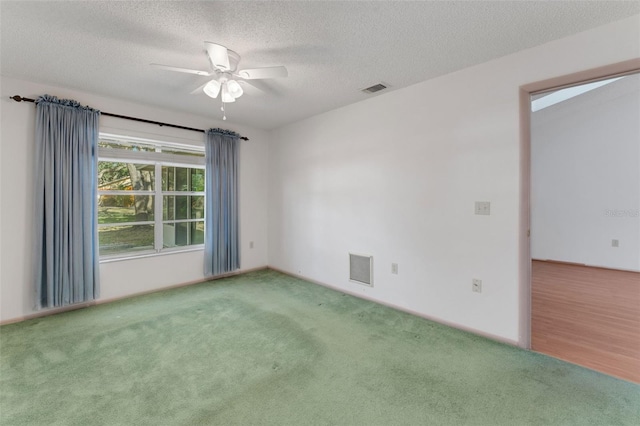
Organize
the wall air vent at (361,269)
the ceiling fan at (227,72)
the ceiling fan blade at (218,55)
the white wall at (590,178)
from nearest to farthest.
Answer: the ceiling fan blade at (218,55) < the ceiling fan at (227,72) < the wall air vent at (361,269) < the white wall at (590,178)

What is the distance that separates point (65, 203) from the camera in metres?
3.07

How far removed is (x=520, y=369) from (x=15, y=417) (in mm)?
3286

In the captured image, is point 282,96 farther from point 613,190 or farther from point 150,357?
point 613,190

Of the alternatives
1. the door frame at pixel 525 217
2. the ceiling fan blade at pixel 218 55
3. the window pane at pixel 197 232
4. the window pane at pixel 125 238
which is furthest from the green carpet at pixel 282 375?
the ceiling fan blade at pixel 218 55

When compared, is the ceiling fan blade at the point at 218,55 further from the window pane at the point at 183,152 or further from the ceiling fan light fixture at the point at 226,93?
the window pane at the point at 183,152

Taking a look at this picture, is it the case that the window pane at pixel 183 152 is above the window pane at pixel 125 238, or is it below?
above

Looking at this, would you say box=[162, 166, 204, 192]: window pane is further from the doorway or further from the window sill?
the doorway

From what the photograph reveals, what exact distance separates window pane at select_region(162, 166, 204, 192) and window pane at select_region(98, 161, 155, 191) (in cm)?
18

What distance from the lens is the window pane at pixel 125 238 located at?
3605mm

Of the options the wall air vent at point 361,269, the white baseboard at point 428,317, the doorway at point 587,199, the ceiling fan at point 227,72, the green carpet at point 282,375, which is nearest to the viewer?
the green carpet at point 282,375

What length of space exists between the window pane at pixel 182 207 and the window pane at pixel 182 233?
0.11 meters

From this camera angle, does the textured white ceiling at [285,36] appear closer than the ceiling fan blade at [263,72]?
Yes

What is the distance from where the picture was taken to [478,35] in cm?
212

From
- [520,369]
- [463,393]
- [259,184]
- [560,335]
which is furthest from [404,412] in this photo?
[259,184]
